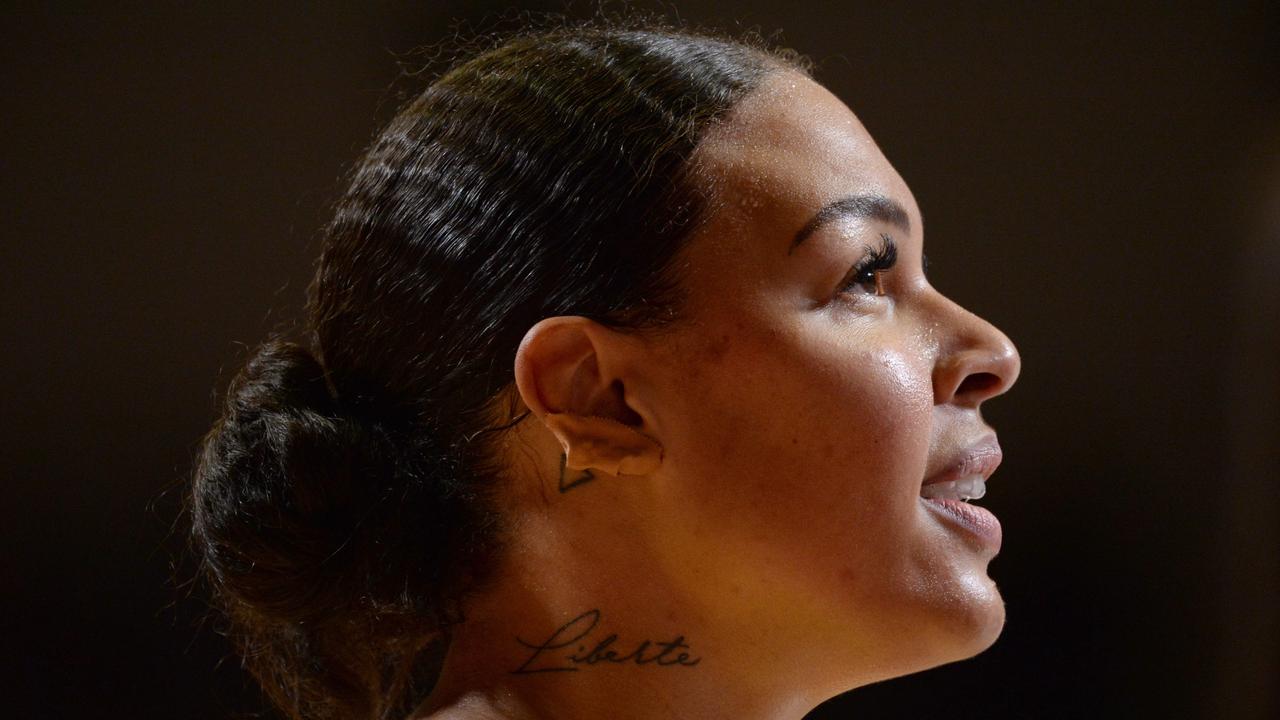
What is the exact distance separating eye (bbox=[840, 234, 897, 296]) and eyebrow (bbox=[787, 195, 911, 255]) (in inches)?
0.8

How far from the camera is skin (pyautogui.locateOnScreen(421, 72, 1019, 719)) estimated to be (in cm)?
108

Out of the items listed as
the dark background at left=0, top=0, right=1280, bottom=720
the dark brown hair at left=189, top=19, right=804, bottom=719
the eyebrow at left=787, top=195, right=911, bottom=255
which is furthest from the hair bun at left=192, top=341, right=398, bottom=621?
the dark background at left=0, top=0, right=1280, bottom=720

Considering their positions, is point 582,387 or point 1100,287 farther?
point 1100,287

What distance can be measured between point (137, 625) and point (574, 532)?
0.86m

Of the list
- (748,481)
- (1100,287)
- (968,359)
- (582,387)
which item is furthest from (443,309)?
(1100,287)

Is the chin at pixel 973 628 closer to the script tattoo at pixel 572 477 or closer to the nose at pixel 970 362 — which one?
the nose at pixel 970 362

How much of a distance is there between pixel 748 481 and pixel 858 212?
244mm

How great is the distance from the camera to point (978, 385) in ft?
3.87

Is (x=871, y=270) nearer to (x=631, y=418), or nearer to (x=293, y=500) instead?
(x=631, y=418)

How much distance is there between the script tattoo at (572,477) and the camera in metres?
1.12

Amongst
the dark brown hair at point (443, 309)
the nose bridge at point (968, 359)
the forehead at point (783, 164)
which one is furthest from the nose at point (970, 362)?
the dark brown hair at point (443, 309)

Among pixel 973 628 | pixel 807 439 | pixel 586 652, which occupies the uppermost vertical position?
pixel 807 439

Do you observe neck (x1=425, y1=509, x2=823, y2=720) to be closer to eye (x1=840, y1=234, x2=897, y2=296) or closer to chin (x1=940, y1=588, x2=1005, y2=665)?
chin (x1=940, y1=588, x2=1005, y2=665)

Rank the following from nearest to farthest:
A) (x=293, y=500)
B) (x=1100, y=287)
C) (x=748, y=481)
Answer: (x=748, y=481) → (x=293, y=500) → (x=1100, y=287)
